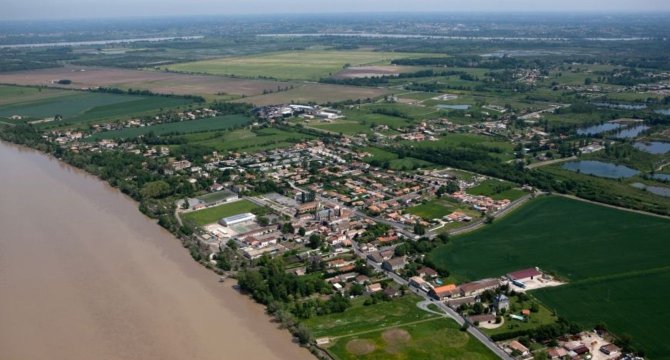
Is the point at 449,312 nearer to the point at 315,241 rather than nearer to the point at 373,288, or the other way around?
the point at 373,288

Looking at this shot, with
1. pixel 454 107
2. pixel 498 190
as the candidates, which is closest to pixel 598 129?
pixel 454 107

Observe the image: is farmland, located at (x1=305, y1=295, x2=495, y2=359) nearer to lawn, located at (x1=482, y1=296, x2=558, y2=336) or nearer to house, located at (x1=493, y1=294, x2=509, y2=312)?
lawn, located at (x1=482, y1=296, x2=558, y2=336)

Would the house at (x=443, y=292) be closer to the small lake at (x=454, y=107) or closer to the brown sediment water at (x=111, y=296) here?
the brown sediment water at (x=111, y=296)

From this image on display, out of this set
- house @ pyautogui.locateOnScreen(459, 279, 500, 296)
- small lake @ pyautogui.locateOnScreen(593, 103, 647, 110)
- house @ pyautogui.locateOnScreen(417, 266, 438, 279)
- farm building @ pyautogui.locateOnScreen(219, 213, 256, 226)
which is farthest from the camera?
small lake @ pyautogui.locateOnScreen(593, 103, 647, 110)

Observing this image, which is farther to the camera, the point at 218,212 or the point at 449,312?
the point at 218,212

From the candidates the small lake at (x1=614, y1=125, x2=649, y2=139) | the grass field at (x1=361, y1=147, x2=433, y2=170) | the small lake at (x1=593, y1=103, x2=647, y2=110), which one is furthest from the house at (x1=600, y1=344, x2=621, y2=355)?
the small lake at (x1=593, y1=103, x2=647, y2=110)
